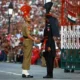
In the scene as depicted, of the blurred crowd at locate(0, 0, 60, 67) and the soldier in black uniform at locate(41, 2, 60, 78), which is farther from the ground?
the soldier in black uniform at locate(41, 2, 60, 78)

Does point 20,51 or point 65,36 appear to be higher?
point 65,36

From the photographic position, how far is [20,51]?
30.7 meters

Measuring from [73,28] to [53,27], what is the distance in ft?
14.5

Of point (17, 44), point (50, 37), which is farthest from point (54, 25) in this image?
point (17, 44)

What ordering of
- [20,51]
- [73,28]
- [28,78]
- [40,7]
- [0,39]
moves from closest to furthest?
1. [28,78]
2. [73,28]
3. [20,51]
4. [0,39]
5. [40,7]

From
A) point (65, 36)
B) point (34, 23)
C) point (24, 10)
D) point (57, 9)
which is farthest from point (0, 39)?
point (24, 10)

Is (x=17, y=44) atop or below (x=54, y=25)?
below

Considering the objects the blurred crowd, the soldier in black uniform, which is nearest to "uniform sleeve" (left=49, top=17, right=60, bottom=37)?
the soldier in black uniform

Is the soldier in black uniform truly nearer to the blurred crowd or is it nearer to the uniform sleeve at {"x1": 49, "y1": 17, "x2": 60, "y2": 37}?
the uniform sleeve at {"x1": 49, "y1": 17, "x2": 60, "y2": 37}

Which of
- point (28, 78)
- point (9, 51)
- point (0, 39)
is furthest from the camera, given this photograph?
point (0, 39)

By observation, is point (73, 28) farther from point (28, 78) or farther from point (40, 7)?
point (40, 7)

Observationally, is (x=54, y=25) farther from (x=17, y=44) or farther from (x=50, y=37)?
(x=17, y=44)

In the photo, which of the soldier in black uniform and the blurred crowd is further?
the blurred crowd

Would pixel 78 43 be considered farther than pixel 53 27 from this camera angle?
Yes
